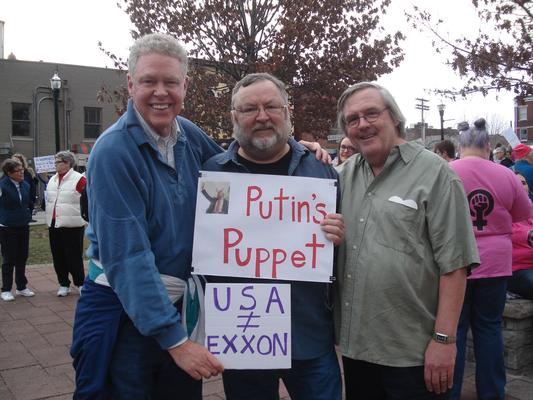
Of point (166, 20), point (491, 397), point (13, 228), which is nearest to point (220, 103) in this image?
point (166, 20)

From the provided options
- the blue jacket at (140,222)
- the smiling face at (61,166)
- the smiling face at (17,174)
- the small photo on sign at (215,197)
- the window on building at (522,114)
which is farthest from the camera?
the window on building at (522,114)

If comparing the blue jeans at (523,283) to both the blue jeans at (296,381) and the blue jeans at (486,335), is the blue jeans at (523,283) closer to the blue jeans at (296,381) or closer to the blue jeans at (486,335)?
the blue jeans at (486,335)

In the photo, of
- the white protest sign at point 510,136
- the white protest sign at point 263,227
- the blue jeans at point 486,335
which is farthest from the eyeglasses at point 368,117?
the white protest sign at point 510,136

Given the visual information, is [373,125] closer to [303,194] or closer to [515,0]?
[303,194]

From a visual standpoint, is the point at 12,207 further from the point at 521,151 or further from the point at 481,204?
the point at 521,151

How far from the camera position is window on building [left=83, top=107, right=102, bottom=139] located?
28.5 meters

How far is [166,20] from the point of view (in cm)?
977

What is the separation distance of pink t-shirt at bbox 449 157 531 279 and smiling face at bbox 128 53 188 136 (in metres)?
2.25

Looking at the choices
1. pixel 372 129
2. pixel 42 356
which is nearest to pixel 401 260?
pixel 372 129

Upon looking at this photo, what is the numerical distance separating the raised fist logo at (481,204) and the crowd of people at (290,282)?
1.34 meters

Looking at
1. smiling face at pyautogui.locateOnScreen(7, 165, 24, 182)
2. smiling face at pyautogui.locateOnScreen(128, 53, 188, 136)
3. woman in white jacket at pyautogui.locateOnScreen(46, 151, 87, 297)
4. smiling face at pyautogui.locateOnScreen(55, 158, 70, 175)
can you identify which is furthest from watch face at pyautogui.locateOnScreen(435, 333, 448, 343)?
smiling face at pyautogui.locateOnScreen(7, 165, 24, 182)

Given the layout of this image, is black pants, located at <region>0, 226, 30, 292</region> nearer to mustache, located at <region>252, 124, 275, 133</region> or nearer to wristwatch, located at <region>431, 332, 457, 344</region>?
mustache, located at <region>252, 124, 275, 133</region>

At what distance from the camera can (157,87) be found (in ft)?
6.99

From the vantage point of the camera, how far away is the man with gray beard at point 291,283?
2.28 m
